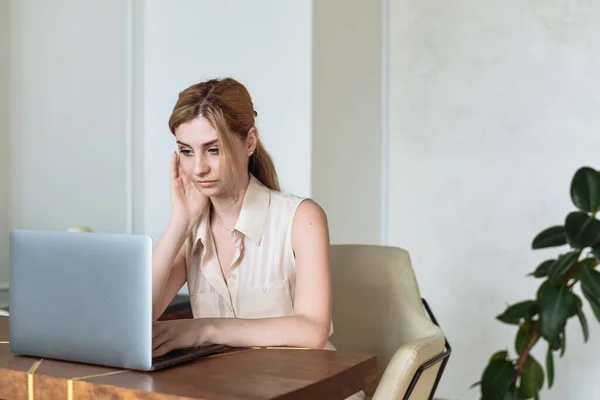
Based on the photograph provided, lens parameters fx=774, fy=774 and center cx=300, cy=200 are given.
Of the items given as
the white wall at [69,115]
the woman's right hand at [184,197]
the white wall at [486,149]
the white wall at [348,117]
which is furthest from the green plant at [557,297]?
the white wall at [69,115]

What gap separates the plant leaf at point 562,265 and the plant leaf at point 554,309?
0.17 feet

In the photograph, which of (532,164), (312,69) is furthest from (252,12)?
(532,164)

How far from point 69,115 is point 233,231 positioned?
168cm

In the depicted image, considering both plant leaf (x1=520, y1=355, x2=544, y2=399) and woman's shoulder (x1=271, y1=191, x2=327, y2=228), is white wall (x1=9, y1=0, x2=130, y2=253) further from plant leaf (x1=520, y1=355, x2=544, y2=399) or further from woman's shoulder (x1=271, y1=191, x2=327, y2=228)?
plant leaf (x1=520, y1=355, x2=544, y2=399)

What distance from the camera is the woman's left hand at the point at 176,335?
1.42 metres

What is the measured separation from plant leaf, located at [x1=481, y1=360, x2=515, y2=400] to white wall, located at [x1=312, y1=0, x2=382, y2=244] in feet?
3.37

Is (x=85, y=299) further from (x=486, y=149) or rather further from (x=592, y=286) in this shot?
(x=486, y=149)

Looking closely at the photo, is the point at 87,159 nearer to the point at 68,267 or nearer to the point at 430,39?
the point at 430,39

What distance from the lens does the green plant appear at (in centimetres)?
264

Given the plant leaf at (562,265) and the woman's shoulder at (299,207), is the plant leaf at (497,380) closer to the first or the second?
the plant leaf at (562,265)

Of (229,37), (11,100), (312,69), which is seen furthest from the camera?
(229,37)

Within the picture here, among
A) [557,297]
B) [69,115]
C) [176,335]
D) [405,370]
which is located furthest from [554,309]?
[69,115]

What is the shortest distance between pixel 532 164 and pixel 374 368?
240 centimetres

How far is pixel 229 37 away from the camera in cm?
360
